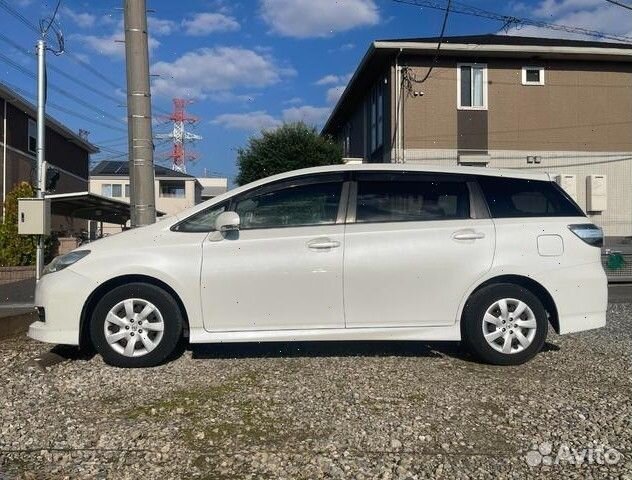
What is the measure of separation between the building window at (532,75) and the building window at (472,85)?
126 cm

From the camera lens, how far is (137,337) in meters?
5.13

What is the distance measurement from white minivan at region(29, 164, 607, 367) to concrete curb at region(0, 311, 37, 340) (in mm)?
1688

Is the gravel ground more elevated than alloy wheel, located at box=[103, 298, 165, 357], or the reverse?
alloy wheel, located at box=[103, 298, 165, 357]

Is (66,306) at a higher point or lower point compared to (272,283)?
lower

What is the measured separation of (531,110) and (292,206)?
1588 cm

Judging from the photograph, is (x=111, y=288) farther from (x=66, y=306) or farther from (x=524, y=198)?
(x=524, y=198)

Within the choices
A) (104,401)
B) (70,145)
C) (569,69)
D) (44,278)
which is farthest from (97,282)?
(70,145)

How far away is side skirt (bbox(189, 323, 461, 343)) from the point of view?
517 cm

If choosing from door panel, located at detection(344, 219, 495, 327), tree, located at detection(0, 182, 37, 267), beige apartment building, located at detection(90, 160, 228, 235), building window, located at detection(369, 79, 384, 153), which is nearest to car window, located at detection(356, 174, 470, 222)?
door panel, located at detection(344, 219, 495, 327)

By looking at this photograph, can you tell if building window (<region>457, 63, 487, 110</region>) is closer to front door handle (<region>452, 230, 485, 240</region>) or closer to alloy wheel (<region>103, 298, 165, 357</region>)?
front door handle (<region>452, 230, 485, 240</region>)

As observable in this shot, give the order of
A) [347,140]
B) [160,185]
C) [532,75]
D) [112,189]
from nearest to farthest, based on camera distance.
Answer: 1. [532,75]
2. [347,140]
3. [112,189]
4. [160,185]

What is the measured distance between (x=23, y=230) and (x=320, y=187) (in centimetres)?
704

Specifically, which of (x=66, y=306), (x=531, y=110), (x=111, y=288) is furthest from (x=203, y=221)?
(x=531, y=110)

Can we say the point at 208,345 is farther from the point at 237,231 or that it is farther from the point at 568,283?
the point at 568,283
